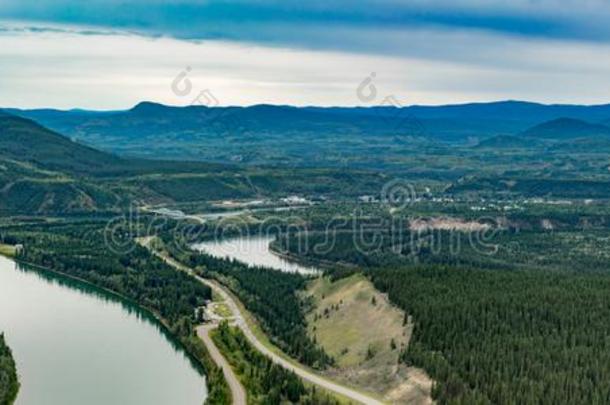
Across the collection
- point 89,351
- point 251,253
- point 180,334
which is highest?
point 180,334

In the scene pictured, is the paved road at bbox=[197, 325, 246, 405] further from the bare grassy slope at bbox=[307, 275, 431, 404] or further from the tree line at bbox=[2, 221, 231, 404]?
the bare grassy slope at bbox=[307, 275, 431, 404]

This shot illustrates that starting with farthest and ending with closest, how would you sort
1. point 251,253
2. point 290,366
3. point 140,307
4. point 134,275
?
point 251,253
point 134,275
point 140,307
point 290,366

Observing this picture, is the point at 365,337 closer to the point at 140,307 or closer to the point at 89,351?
the point at 89,351

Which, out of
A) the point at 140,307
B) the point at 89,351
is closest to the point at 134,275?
the point at 140,307

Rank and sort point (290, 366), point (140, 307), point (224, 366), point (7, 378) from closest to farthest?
point (7, 378) → point (290, 366) → point (224, 366) → point (140, 307)

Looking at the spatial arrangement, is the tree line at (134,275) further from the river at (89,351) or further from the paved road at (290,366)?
the paved road at (290,366)

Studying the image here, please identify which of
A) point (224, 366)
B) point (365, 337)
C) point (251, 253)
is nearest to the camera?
point (224, 366)

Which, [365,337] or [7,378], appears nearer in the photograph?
[7,378]

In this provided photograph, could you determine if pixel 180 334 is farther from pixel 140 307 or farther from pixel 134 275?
pixel 134 275

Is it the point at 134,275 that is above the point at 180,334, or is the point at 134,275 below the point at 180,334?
below
